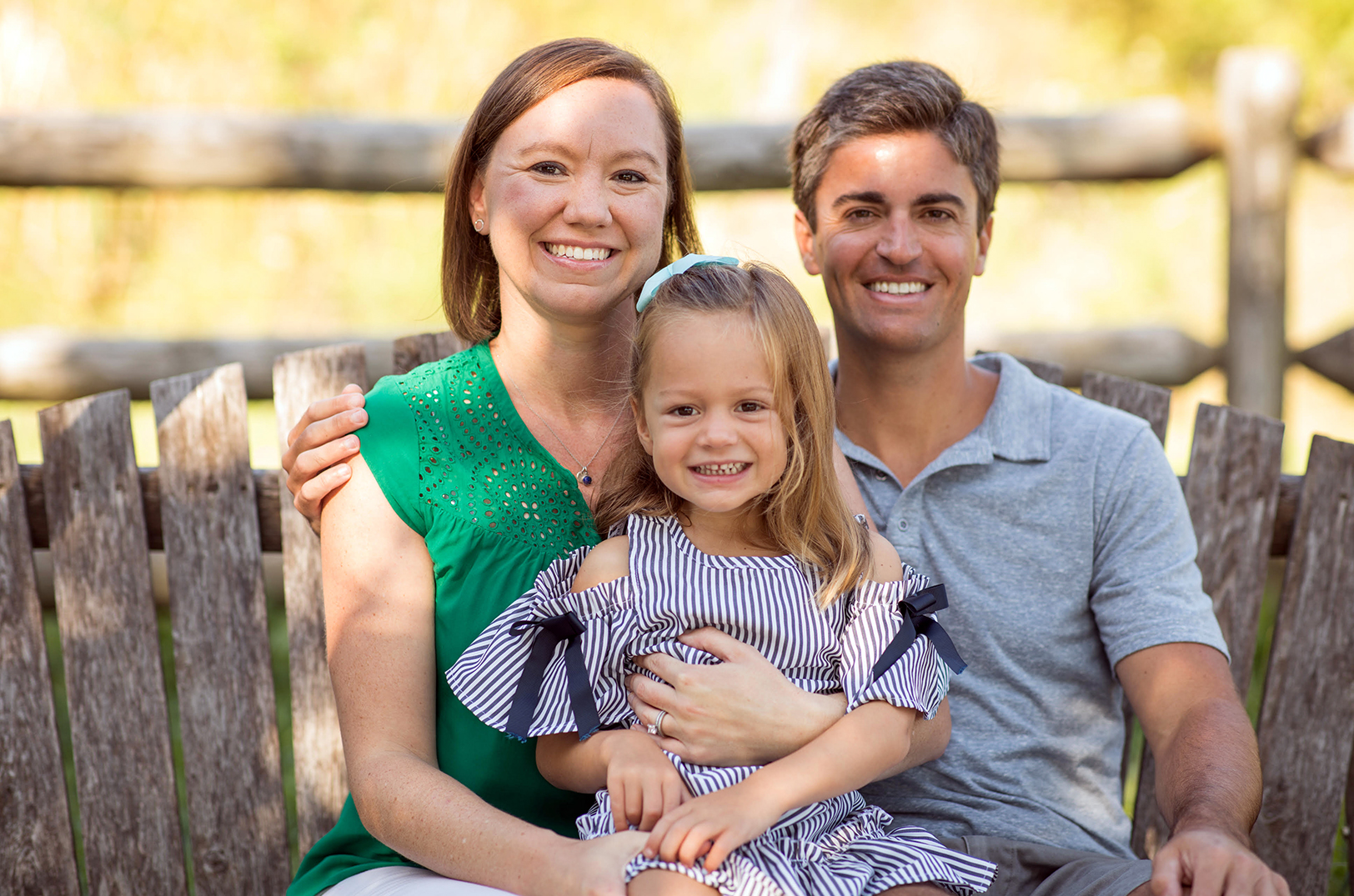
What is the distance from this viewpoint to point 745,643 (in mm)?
2035

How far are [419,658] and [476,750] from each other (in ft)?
0.68

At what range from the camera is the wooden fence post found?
13.4 ft

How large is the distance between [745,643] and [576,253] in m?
0.81

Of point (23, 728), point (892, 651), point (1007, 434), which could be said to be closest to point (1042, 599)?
point (1007, 434)

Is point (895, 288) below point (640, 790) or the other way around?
the other way around

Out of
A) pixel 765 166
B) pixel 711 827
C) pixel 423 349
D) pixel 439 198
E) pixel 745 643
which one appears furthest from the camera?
pixel 439 198

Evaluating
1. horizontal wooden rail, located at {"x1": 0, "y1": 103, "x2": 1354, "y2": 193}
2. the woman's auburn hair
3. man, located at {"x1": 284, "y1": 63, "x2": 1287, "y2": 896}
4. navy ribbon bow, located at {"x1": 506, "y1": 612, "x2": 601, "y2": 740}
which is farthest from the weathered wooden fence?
navy ribbon bow, located at {"x1": 506, "y1": 612, "x2": 601, "y2": 740}

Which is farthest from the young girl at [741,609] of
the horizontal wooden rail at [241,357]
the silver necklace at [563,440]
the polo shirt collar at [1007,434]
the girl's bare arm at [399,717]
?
the horizontal wooden rail at [241,357]

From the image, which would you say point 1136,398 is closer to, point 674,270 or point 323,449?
point 674,270

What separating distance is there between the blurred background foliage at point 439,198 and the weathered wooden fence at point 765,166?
1.94m

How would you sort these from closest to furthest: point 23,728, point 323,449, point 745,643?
point 745,643, point 323,449, point 23,728

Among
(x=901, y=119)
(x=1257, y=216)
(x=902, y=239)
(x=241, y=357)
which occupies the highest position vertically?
(x=901, y=119)

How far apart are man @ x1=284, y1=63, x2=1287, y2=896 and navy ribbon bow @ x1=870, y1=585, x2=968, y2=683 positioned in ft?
0.64

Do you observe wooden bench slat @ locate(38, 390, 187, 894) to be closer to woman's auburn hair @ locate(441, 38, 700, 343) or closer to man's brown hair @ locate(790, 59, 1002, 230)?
woman's auburn hair @ locate(441, 38, 700, 343)
